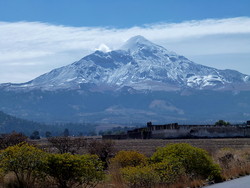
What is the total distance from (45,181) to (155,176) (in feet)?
12.4

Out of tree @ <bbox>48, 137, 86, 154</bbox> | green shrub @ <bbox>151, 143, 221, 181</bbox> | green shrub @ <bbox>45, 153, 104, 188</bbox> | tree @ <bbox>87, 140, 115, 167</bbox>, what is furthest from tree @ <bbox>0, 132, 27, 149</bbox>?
green shrub @ <bbox>45, 153, 104, 188</bbox>

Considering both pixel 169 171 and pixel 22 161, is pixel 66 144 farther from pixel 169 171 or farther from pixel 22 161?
pixel 22 161

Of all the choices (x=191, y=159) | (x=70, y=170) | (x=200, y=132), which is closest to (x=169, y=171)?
(x=191, y=159)

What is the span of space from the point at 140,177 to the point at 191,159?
3575 millimetres

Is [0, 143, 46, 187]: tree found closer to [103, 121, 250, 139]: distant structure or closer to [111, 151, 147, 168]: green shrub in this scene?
[111, 151, 147, 168]: green shrub

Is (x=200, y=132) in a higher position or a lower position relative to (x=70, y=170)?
higher

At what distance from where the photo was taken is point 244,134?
7781 cm

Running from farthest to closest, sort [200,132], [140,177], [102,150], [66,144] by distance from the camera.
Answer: [200,132]
[102,150]
[66,144]
[140,177]

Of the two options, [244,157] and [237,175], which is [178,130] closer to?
[244,157]

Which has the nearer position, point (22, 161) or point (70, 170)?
point (22, 161)

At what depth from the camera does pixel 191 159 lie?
22.7 meters

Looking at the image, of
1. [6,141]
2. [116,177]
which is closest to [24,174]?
[116,177]

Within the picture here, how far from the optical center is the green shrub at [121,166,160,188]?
19797mm

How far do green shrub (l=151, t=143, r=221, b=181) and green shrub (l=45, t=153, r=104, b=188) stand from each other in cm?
410
